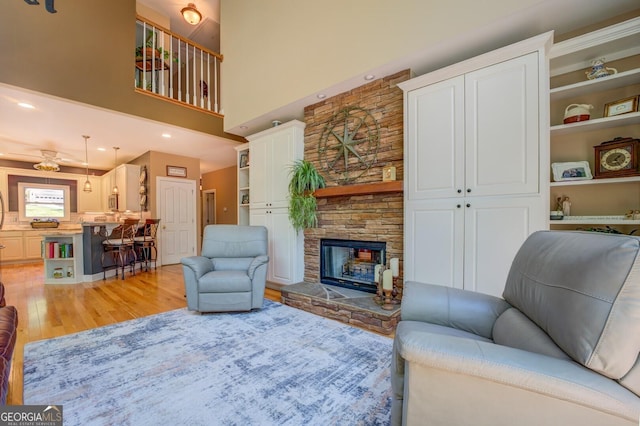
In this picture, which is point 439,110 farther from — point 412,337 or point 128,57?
point 128,57

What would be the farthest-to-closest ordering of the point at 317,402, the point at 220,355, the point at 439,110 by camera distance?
1. the point at 439,110
2. the point at 220,355
3. the point at 317,402

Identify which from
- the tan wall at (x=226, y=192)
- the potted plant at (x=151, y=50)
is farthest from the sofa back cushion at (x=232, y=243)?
the tan wall at (x=226, y=192)

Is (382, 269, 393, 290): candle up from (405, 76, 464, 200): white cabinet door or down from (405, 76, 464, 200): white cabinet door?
down

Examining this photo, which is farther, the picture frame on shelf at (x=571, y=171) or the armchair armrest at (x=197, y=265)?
the armchair armrest at (x=197, y=265)

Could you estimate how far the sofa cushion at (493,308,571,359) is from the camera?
3.01 ft

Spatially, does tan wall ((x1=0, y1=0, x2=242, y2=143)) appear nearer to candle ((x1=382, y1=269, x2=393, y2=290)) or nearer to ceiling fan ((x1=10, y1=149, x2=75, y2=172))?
ceiling fan ((x1=10, y1=149, x2=75, y2=172))

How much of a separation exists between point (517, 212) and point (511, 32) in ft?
5.02

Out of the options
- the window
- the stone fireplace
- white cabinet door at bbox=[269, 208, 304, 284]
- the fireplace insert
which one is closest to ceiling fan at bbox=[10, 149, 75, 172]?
the window

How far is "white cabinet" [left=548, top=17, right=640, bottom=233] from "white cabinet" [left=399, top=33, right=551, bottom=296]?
0.23 m

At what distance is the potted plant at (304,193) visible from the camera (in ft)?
11.2

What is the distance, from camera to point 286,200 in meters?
3.81

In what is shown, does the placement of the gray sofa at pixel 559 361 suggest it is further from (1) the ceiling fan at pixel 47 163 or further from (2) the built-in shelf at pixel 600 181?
(1) the ceiling fan at pixel 47 163

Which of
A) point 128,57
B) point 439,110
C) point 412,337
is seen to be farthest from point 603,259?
point 128,57

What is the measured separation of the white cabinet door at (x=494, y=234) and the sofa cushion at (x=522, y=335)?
95cm
